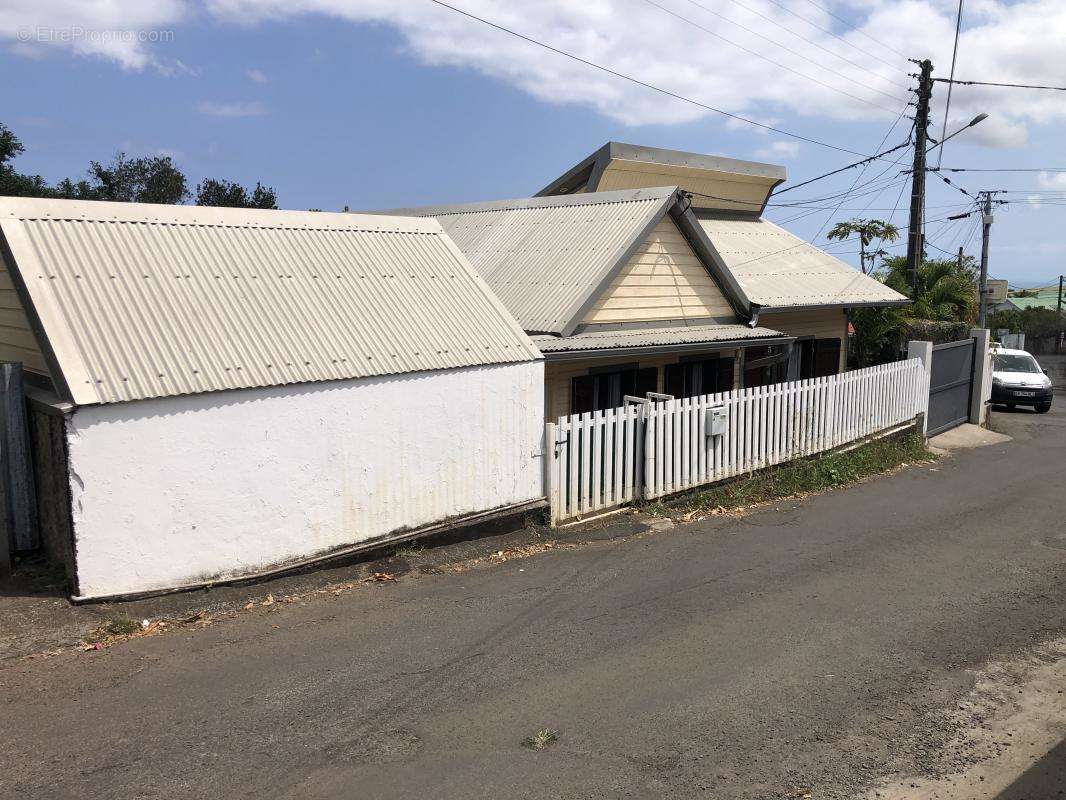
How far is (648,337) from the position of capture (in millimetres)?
12039

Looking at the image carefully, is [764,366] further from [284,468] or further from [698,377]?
[284,468]

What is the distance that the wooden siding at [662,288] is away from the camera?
12.4m

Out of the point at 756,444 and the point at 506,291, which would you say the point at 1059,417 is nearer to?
the point at 756,444

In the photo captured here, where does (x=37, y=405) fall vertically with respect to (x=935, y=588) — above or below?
above

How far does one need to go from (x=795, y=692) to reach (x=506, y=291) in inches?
317

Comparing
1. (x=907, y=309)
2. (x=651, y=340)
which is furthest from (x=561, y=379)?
(x=907, y=309)

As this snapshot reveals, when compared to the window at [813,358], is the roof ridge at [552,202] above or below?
above

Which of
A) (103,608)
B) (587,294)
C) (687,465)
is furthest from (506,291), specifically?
(103,608)

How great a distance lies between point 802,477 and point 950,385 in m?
8.03

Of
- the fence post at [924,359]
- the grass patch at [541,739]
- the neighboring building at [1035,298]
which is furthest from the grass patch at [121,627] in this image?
the neighboring building at [1035,298]

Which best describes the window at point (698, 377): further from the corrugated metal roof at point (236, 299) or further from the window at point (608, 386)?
the corrugated metal roof at point (236, 299)

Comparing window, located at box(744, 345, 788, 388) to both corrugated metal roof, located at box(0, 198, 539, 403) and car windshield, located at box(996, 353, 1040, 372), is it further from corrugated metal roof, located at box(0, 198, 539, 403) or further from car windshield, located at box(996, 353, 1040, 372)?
car windshield, located at box(996, 353, 1040, 372)

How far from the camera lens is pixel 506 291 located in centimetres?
1251

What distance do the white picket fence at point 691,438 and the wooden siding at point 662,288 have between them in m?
1.99
